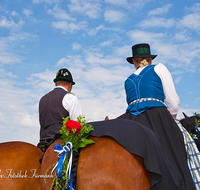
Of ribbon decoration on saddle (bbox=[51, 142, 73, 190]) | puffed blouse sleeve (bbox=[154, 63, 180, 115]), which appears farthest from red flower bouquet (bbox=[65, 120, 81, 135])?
puffed blouse sleeve (bbox=[154, 63, 180, 115])

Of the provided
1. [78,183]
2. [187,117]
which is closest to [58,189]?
[78,183]

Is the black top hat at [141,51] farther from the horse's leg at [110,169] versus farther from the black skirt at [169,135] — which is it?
the horse's leg at [110,169]

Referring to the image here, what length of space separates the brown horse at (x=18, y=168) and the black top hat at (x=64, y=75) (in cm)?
192

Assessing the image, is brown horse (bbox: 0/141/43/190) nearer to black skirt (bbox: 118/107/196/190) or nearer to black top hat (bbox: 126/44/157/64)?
black skirt (bbox: 118/107/196/190)

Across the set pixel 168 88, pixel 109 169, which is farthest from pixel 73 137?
pixel 168 88

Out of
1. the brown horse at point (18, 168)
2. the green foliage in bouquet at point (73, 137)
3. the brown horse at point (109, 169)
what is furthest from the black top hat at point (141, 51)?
the brown horse at point (18, 168)

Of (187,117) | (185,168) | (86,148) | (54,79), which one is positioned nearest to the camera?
(86,148)

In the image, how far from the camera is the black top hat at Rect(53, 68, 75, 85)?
15.3 feet

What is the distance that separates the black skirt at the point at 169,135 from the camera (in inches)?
105

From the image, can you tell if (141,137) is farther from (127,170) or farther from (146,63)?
(146,63)

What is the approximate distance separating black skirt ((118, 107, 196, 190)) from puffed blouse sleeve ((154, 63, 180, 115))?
194 mm

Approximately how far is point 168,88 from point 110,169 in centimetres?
165

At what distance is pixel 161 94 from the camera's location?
3.05 meters

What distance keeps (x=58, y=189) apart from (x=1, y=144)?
1525 mm
